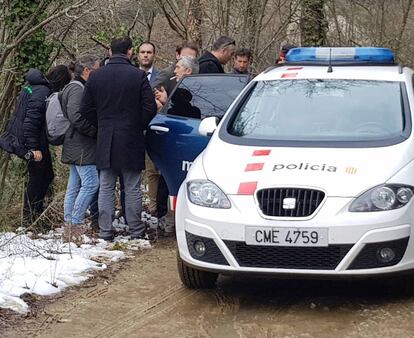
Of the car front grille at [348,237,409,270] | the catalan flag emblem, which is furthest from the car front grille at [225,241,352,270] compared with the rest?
the catalan flag emblem

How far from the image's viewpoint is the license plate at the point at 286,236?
5494 mm

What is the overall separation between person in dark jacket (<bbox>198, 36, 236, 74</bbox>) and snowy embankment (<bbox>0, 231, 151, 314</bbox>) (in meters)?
2.14

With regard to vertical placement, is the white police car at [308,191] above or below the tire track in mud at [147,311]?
above

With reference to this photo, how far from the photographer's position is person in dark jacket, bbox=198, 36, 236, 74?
9.19 meters

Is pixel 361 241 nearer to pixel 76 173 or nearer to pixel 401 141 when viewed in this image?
pixel 401 141

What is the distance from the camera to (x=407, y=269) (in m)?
5.64

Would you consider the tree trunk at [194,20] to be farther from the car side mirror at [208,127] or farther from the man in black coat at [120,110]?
the car side mirror at [208,127]

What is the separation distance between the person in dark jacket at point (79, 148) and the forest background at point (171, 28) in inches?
98.3

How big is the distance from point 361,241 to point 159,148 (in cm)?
316

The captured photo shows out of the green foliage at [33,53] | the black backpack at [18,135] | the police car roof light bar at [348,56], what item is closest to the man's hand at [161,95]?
the black backpack at [18,135]

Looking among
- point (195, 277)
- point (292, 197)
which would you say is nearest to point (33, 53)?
point (195, 277)

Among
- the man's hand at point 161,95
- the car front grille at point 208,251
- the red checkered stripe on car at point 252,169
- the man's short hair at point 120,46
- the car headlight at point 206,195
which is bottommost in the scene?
the car front grille at point 208,251

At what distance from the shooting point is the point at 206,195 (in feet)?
19.5

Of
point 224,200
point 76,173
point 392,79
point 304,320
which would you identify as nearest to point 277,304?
point 304,320
